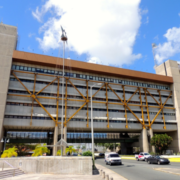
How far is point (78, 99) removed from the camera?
52531 millimetres

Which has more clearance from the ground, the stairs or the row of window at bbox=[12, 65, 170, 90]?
the row of window at bbox=[12, 65, 170, 90]

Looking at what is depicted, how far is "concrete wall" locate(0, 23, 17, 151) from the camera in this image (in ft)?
142

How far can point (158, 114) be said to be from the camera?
60781mm

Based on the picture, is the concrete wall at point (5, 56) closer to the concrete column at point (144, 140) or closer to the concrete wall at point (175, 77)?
the concrete column at point (144, 140)

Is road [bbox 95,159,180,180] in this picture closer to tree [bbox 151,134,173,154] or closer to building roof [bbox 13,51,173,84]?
tree [bbox 151,134,173,154]

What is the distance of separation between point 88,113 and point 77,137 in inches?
454

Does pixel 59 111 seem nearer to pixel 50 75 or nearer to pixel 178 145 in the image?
pixel 50 75

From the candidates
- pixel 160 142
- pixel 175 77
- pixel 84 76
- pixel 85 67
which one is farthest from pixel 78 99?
pixel 175 77

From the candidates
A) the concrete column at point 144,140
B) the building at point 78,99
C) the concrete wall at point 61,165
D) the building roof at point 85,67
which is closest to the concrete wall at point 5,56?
the building at point 78,99

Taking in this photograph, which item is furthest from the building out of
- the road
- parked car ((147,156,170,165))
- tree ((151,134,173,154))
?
the road

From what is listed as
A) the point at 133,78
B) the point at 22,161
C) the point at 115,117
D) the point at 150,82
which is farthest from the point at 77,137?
the point at 22,161

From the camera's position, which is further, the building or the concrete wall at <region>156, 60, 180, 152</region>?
the concrete wall at <region>156, 60, 180, 152</region>

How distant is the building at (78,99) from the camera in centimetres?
4666

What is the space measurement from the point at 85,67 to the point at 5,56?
78.6 feet
